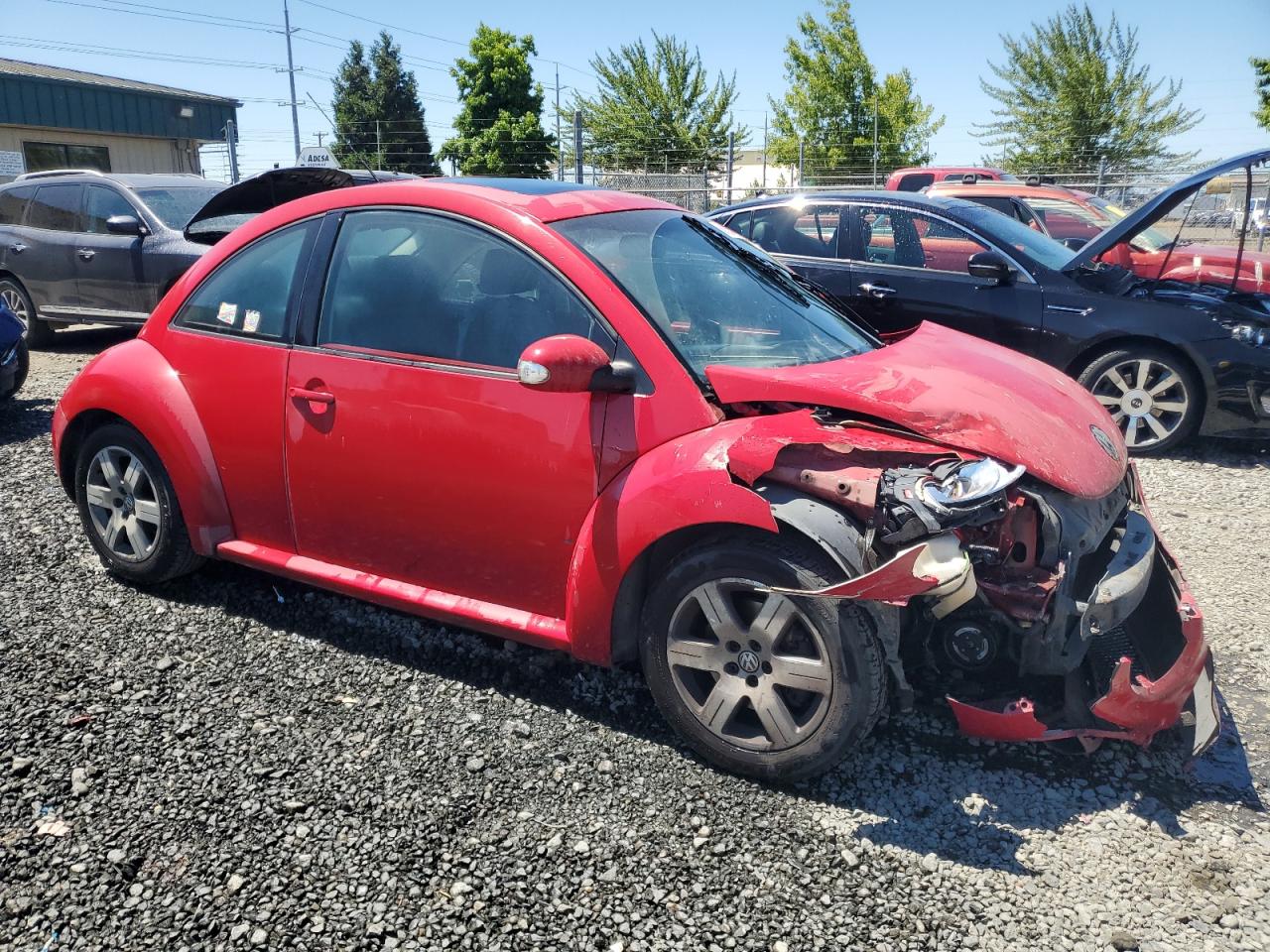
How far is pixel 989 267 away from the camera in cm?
644

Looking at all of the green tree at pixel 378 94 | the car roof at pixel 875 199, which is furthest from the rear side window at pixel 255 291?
the green tree at pixel 378 94

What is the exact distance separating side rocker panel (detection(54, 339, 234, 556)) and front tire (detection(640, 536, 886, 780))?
1.91 metres

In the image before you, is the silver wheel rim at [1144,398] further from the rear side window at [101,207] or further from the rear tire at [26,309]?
the rear tire at [26,309]

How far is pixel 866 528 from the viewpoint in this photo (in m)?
2.56

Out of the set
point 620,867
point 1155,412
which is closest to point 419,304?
point 620,867

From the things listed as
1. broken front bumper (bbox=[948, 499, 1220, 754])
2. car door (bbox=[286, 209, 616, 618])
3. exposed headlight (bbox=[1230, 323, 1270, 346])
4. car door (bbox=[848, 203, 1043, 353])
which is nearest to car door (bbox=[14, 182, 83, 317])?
car door (bbox=[848, 203, 1043, 353])

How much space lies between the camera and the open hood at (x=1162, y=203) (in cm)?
549

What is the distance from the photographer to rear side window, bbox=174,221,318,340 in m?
3.51

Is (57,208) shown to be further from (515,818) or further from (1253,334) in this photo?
(1253,334)

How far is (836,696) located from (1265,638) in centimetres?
227

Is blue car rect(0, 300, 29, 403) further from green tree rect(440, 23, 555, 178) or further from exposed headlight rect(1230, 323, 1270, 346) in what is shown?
green tree rect(440, 23, 555, 178)

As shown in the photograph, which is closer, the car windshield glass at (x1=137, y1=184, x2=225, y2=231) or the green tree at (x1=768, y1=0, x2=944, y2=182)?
the car windshield glass at (x1=137, y1=184, x2=225, y2=231)

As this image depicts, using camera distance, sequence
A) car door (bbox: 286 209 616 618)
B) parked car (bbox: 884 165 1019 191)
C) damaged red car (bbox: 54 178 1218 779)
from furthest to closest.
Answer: parked car (bbox: 884 165 1019 191) < car door (bbox: 286 209 616 618) < damaged red car (bbox: 54 178 1218 779)

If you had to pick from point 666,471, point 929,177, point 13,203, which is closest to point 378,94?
point 929,177
